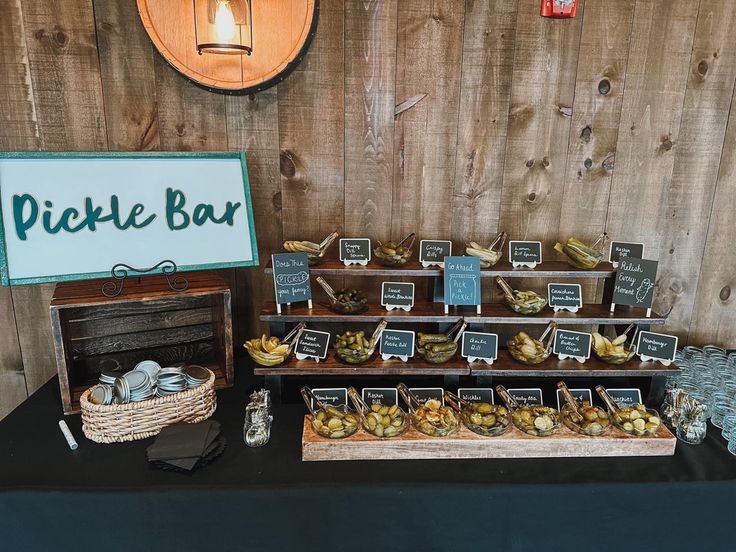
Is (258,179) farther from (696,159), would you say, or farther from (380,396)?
(696,159)

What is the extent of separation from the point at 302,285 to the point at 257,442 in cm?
49

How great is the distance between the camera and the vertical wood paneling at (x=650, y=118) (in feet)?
5.84

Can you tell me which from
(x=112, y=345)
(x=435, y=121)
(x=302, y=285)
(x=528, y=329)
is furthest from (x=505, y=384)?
(x=112, y=345)

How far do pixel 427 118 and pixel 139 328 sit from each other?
3.92 feet

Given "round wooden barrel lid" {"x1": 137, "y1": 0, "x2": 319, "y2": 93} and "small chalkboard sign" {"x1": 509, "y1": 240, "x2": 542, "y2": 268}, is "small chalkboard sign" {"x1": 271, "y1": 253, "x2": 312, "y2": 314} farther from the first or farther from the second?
"small chalkboard sign" {"x1": 509, "y1": 240, "x2": 542, "y2": 268}

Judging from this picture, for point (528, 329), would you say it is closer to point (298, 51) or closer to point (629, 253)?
point (629, 253)

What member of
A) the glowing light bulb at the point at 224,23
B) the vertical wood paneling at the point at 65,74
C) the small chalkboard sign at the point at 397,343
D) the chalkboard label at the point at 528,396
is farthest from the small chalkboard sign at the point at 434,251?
the vertical wood paneling at the point at 65,74

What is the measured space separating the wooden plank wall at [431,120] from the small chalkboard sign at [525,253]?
19 cm

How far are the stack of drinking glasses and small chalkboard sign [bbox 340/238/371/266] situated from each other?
104cm

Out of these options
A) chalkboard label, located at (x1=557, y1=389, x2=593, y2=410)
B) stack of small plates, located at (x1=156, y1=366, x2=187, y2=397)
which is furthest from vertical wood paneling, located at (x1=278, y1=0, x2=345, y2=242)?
chalkboard label, located at (x1=557, y1=389, x2=593, y2=410)

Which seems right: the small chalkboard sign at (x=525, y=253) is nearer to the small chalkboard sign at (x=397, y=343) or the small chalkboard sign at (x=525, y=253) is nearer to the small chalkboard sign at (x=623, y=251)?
the small chalkboard sign at (x=623, y=251)

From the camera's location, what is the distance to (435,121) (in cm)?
181

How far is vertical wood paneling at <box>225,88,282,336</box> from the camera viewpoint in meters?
1.77

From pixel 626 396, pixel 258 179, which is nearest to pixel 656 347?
pixel 626 396
